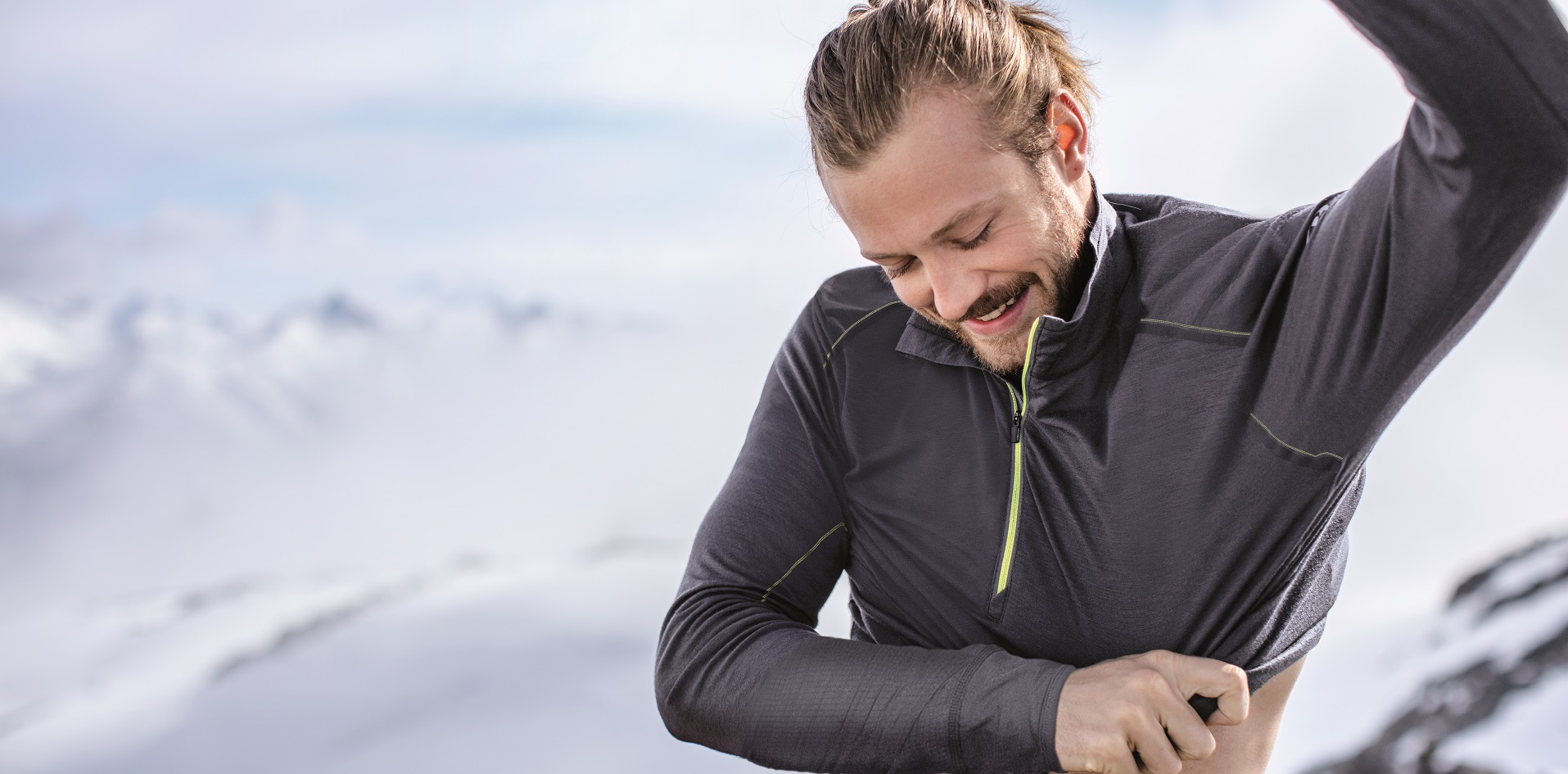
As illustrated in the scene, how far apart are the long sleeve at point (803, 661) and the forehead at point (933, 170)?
0.27 m

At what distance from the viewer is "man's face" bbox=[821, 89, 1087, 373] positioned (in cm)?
118

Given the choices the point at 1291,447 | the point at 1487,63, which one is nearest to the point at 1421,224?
the point at 1487,63

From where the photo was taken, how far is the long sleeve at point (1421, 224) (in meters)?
0.82

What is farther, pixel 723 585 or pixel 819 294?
pixel 819 294

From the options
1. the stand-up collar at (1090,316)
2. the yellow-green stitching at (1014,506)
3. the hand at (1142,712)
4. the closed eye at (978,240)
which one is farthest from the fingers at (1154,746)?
the closed eye at (978,240)

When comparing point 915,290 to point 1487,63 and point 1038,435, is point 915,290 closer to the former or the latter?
point 1038,435

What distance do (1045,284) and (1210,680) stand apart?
0.44 meters

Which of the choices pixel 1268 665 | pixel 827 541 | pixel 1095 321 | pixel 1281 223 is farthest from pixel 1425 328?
pixel 827 541

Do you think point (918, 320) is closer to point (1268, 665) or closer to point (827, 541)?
point (827, 541)

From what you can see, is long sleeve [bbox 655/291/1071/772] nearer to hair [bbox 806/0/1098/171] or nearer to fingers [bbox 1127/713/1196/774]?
fingers [bbox 1127/713/1196/774]

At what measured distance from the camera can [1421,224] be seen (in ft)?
2.94

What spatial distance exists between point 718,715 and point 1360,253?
2.41 ft

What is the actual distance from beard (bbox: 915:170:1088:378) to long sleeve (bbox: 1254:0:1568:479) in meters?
0.22

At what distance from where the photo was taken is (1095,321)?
122 centimetres
